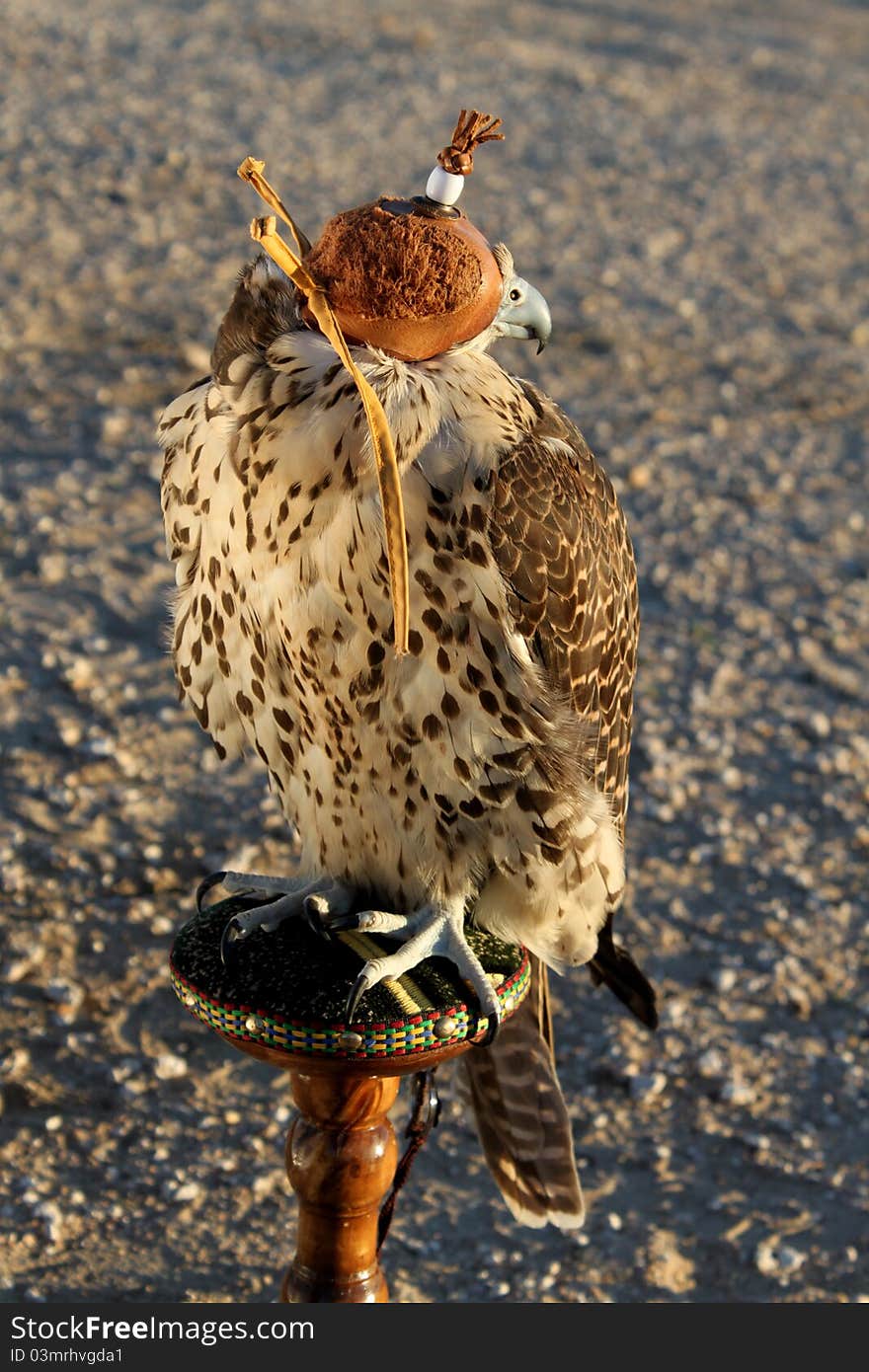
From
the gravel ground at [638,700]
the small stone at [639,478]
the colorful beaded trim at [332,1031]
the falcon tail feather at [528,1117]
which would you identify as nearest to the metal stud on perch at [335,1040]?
the colorful beaded trim at [332,1031]

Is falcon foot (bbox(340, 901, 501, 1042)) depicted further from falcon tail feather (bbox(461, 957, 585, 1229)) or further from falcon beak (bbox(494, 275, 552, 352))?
falcon beak (bbox(494, 275, 552, 352))

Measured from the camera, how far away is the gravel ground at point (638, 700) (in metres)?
3.26

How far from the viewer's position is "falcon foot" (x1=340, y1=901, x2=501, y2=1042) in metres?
2.36

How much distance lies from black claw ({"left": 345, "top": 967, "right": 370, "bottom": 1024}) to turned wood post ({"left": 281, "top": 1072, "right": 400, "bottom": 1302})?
19 cm

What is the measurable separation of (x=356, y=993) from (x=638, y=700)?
2.93 metres

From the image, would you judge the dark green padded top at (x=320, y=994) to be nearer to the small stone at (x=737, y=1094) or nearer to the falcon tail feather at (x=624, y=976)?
the falcon tail feather at (x=624, y=976)

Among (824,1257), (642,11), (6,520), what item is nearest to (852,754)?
(824,1257)

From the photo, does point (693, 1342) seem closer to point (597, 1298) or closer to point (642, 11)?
point (597, 1298)

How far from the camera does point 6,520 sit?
5.30 m

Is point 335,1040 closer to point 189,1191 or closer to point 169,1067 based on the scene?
point 189,1191

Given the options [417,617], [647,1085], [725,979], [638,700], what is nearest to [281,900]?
[417,617]

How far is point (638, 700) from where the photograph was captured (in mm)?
5035

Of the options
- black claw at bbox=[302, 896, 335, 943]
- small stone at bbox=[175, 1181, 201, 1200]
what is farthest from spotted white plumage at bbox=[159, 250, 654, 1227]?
small stone at bbox=[175, 1181, 201, 1200]

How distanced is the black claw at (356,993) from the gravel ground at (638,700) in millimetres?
1121
